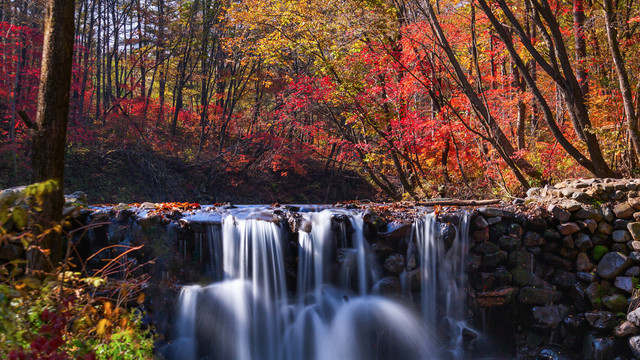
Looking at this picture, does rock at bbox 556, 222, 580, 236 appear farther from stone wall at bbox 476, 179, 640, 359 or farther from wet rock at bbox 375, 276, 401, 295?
wet rock at bbox 375, 276, 401, 295

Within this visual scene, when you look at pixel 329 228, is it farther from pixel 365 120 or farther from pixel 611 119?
pixel 611 119

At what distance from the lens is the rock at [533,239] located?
7.64 meters

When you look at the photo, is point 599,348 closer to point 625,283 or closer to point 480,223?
point 625,283

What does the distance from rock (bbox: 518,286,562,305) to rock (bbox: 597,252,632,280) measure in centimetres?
89

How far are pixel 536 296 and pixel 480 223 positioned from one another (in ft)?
4.99

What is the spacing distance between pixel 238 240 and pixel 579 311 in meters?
5.95

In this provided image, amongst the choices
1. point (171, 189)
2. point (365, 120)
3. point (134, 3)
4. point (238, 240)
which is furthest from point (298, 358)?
point (134, 3)

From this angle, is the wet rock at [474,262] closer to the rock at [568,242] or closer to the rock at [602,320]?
the rock at [568,242]

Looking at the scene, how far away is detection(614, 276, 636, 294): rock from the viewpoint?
22.7ft

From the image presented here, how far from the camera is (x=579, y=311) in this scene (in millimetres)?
7199

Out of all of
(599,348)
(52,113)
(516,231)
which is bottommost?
(599,348)

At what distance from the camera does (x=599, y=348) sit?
6.58m

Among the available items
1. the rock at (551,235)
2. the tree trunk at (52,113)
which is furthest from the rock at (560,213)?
the tree trunk at (52,113)

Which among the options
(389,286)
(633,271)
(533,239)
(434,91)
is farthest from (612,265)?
(434,91)
